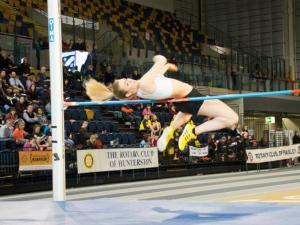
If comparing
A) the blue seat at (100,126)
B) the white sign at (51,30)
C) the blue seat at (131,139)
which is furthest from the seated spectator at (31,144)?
the white sign at (51,30)

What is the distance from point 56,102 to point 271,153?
595 inches

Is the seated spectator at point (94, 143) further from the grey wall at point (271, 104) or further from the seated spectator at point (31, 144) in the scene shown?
the grey wall at point (271, 104)

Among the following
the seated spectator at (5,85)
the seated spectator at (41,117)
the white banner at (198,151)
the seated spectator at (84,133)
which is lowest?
the white banner at (198,151)

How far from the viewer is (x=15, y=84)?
16.4 meters

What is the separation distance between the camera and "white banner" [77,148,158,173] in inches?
619

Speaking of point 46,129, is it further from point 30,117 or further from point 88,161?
point 88,161

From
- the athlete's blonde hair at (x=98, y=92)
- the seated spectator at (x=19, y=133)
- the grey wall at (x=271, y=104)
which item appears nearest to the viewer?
the athlete's blonde hair at (x=98, y=92)

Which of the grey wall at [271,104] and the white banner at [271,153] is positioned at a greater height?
the grey wall at [271,104]

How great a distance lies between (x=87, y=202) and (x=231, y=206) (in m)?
2.08

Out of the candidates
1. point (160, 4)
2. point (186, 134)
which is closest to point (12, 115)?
point (186, 134)

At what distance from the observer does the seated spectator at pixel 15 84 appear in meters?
16.2

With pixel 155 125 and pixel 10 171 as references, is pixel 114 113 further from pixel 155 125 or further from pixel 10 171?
pixel 155 125

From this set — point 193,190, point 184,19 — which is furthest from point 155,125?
point 184,19

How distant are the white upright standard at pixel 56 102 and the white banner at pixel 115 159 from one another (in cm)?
714
